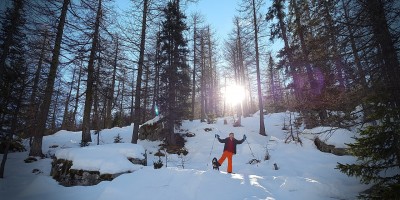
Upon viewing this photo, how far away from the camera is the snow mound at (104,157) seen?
7.79 m

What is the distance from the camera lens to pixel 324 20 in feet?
21.7

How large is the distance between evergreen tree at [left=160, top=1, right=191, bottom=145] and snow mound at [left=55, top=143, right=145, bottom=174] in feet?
26.2

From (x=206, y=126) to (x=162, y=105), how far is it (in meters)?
5.61

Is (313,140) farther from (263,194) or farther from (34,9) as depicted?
(34,9)

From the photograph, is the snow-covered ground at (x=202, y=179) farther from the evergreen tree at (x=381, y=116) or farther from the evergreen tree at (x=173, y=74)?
the evergreen tree at (x=173, y=74)

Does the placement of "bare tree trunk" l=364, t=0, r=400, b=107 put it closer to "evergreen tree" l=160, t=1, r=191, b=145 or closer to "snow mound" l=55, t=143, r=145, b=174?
"snow mound" l=55, t=143, r=145, b=174

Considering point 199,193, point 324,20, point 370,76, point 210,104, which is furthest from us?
point 210,104

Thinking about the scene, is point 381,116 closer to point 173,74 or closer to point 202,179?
point 202,179

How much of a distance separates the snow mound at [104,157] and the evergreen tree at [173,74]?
7986 millimetres

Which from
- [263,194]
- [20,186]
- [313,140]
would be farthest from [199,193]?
[313,140]

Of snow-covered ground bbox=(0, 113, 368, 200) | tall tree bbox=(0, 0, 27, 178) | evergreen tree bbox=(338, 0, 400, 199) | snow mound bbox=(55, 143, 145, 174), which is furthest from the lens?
snow mound bbox=(55, 143, 145, 174)

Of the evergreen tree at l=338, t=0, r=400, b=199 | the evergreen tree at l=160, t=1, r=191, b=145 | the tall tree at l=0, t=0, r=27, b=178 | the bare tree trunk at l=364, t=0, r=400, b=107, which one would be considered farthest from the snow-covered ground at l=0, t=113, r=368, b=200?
the evergreen tree at l=160, t=1, r=191, b=145

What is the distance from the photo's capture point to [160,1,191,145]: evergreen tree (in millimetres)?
17438

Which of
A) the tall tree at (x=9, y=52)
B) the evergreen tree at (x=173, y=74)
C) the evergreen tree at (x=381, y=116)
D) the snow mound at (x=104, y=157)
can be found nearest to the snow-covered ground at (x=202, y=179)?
the snow mound at (x=104, y=157)
